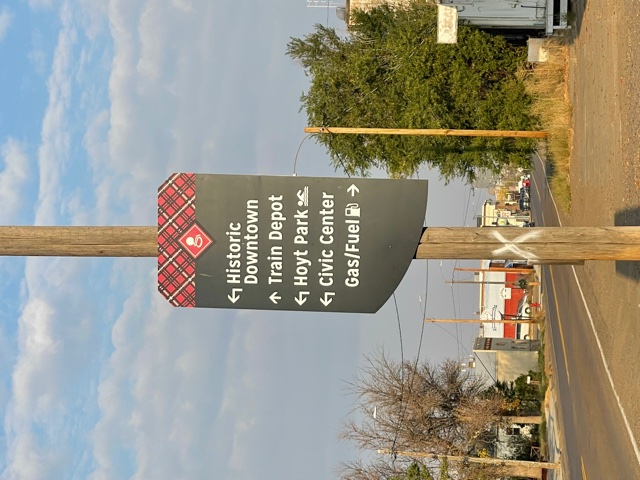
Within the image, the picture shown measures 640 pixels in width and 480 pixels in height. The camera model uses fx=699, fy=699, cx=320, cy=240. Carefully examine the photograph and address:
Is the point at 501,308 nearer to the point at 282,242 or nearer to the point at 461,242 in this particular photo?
the point at 461,242

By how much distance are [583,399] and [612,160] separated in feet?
23.8

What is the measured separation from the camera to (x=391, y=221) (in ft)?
24.0

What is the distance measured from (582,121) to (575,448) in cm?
929

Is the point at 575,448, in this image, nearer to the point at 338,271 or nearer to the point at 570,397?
the point at 570,397

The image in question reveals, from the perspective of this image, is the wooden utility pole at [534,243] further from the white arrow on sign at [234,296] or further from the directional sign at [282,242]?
the white arrow on sign at [234,296]

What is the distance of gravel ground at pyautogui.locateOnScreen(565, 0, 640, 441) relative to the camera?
12.0 m

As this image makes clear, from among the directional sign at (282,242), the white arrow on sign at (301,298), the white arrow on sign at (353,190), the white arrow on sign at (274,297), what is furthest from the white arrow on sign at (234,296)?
the white arrow on sign at (353,190)

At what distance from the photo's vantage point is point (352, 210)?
7.35 m

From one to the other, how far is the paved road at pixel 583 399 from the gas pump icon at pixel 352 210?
747cm

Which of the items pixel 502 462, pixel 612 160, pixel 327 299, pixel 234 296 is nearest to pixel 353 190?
pixel 327 299

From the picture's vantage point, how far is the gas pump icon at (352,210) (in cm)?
734

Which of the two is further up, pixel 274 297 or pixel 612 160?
pixel 612 160

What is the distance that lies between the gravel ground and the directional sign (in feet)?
20.4

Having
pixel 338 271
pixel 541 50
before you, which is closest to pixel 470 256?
pixel 338 271
